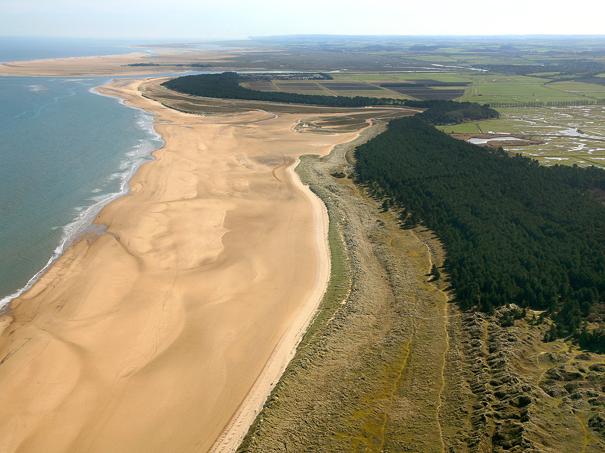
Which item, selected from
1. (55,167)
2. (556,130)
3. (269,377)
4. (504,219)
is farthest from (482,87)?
(269,377)

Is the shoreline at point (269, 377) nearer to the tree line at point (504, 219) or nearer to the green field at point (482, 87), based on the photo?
the tree line at point (504, 219)

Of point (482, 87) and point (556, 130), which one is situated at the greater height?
point (482, 87)

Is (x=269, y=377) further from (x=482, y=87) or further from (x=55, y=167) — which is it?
(x=482, y=87)

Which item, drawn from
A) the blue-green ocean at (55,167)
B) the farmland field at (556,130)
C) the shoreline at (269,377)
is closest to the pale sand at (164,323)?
the shoreline at (269,377)

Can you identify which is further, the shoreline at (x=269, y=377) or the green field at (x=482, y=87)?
the green field at (x=482, y=87)

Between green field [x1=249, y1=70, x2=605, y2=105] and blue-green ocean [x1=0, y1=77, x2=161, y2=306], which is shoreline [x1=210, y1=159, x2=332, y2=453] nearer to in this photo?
blue-green ocean [x1=0, y1=77, x2=161, y2=306]

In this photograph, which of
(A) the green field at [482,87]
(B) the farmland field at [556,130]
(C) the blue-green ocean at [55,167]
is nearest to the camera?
(C) the blue-green ocean at [55,167]

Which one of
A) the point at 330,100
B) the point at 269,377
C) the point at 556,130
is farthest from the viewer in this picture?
the point at 330,100
